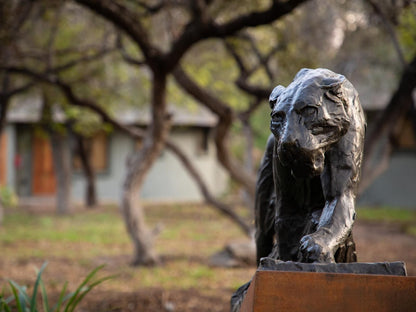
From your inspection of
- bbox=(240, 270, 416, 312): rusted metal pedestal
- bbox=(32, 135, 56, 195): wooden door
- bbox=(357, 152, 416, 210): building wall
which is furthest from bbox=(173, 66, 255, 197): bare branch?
bbox=(32, 135, 56, 195): wooden door

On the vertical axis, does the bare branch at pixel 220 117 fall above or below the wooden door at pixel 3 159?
above

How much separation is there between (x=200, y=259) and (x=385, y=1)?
5.19 m

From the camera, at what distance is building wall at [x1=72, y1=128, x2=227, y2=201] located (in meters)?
23.1

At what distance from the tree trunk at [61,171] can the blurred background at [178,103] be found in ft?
0.14

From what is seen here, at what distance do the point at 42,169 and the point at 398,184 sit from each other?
14210 mm

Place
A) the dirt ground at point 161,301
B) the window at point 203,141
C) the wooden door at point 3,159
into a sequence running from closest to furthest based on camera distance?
the dirt ground at point 161,301
the wooden door at point 3,159
the window at point 203,141

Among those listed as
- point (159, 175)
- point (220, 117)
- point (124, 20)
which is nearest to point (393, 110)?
point (220, 117)

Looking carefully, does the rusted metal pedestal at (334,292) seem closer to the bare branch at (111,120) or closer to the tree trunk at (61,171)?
the bare branch at (111,120)

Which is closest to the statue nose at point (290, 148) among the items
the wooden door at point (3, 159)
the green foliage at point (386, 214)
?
the green foliage at point (386, 214)

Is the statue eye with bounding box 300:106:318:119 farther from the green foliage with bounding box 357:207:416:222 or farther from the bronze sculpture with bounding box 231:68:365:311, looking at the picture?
the green foliage with bounding box 357:207:416:222

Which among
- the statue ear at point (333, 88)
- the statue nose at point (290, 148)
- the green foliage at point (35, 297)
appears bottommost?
the green foliage at point (35, 297)

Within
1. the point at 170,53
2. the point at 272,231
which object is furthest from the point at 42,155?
the point at 272,231

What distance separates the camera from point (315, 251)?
1.99 metres

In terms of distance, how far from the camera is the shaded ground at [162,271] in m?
6.23
